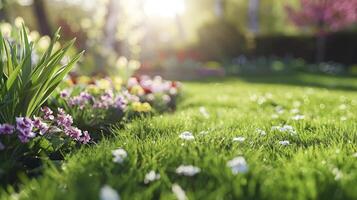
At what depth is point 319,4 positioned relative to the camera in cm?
2288

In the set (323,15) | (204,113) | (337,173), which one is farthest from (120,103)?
(323,15)

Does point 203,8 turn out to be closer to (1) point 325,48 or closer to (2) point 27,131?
(1) point 325,48

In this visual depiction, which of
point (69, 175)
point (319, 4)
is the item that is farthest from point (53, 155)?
point (319, 4)

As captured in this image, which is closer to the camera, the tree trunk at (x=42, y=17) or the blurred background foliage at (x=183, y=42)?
the blurred background foliage at (x=183, y=42)

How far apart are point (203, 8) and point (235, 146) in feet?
152

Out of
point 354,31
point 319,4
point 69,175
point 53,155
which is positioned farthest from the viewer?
point 354,31

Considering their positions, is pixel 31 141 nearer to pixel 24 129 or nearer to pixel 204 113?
pixel 24 129

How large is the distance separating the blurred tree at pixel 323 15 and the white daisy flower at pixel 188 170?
68.8 feet

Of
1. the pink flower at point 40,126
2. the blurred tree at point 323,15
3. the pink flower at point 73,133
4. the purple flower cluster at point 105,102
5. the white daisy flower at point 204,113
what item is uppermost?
the pink flower at point 40,126

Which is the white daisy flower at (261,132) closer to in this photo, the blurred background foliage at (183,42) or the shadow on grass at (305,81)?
the blurred background foliage at (183,42)

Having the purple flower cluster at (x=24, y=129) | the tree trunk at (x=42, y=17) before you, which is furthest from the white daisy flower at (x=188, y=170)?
the tree trunk at (x=42, y=17)

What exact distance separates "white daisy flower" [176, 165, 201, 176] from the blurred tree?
20957mm

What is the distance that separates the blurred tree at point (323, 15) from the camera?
74.9ft

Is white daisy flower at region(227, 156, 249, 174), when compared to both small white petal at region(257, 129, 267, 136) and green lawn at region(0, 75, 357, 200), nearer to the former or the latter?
green lawn at region(0, 75, 357, 200)
